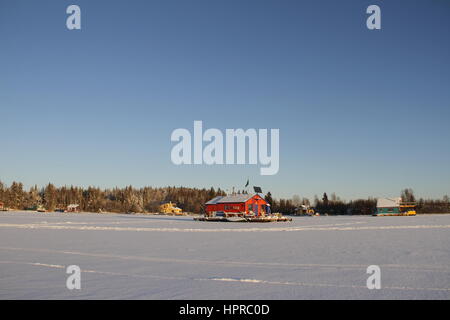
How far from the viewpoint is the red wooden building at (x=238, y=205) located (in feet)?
209

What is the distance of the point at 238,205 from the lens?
64.1 meters

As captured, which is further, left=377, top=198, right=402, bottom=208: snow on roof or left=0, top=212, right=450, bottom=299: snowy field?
left=377, top=198, right=402, bottom=208: snow on roof

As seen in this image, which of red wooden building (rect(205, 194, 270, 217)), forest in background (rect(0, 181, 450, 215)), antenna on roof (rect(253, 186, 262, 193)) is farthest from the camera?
forest in background (rect(0, 181, 450, 215))

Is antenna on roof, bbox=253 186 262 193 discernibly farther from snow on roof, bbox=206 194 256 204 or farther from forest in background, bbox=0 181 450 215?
forest in background, bbox=0 181 450 215

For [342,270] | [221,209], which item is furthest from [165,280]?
[221,209]

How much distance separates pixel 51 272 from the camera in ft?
36.4

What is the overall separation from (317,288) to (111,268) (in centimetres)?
679

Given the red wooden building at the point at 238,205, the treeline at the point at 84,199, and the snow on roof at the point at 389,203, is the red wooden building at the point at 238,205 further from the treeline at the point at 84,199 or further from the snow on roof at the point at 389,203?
the treeline at the point at 84,199

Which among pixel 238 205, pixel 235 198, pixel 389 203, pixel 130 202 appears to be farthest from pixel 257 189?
pixel 130 202

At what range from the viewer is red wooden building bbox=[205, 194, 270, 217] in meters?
63.7

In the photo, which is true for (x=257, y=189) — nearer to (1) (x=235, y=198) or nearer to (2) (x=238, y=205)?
(1) (x=235, y=198)

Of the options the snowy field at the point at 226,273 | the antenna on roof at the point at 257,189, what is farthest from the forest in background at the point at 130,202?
the snowy field at the point at 226,273

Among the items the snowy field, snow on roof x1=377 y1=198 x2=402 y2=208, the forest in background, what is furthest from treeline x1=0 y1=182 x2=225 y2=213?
the snowy field

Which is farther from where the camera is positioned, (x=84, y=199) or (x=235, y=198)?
(x=84, y=199)
